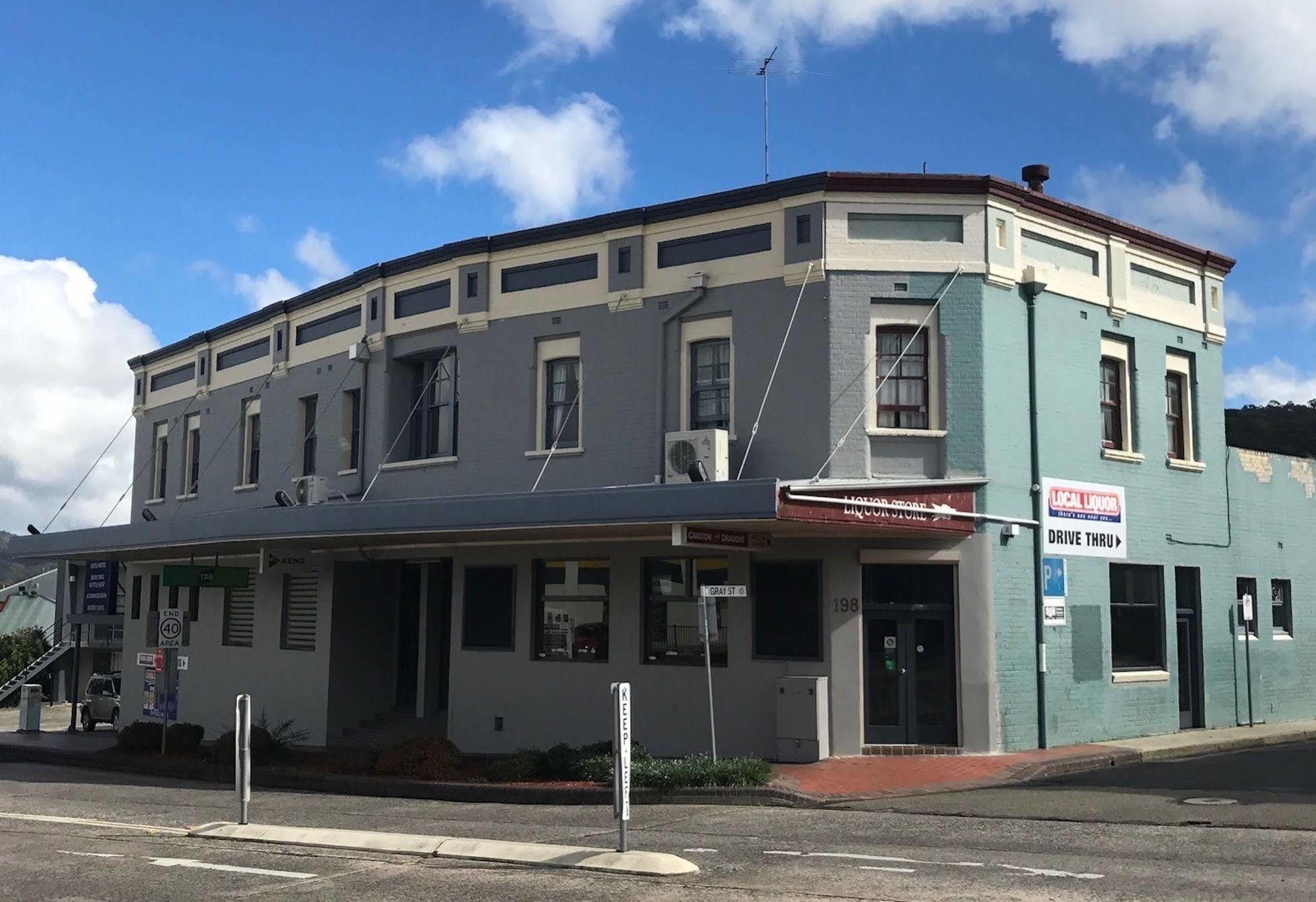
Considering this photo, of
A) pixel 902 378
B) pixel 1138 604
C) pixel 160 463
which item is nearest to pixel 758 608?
pixel 902 378

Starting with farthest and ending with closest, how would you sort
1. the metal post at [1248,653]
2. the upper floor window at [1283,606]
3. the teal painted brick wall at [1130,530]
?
1. the upper floor window at [1283,606]
2. the metal post at [1248,653]
3. the teal painted brick wall at [1130,530]

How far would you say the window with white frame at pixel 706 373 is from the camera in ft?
65.7

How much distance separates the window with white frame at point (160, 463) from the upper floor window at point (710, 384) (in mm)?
17335

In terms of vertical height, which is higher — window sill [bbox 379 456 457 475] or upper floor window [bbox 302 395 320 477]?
upper floor window [bbox 302 395 320 477]

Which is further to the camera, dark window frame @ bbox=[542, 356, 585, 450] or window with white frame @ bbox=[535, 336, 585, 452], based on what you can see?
window with white frame @ bbox=[535, 336, 585, 452]

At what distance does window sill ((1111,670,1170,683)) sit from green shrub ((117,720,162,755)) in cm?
1619

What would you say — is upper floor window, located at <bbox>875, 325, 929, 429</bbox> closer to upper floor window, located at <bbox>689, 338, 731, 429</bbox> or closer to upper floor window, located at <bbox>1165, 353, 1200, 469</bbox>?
upper floor window, located at <bbox>689, 338, 731, 429</bbox>

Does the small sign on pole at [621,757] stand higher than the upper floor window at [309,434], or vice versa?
the upper floor window at [309,434]

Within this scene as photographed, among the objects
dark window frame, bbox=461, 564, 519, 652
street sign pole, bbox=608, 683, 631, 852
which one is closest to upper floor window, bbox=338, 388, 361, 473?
dark window frame, bbox=461, 564, 519, 652

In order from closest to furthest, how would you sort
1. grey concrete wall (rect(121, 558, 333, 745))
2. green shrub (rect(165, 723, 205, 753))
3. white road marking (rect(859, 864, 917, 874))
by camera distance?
white road marking (rect(859, 864, 917, 874)) → green shrub (rect(165, 723, 205, 753)) → grey concrete wall (rect(121, 558, 333, 745))

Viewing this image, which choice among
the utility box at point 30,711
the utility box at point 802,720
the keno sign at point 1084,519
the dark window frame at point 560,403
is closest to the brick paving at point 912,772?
the utility box at point 802,720

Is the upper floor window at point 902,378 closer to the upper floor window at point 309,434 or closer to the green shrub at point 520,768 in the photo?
the green shrub at point 520,768

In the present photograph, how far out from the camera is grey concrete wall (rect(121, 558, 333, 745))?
24781mm

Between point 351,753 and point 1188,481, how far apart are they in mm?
14512
